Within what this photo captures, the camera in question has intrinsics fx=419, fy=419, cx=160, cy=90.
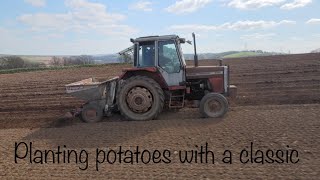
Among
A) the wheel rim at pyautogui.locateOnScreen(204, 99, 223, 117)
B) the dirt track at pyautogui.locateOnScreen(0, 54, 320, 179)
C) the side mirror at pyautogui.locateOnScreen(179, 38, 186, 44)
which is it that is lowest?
the dirt track at pyautogui.locateOnScreen(0, 54, 320, 179)

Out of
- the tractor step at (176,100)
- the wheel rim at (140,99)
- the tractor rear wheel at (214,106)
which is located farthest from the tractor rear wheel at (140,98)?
the tractor rear wheel at (214,106)

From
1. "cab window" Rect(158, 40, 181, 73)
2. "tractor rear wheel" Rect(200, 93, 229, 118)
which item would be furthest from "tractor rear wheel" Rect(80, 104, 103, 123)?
"tractor rear wheel" Rect(200, 93, 229, 118)

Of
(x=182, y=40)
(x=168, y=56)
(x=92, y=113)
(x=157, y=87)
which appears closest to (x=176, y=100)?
(x=157, y=87)

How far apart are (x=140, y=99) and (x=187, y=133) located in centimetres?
224

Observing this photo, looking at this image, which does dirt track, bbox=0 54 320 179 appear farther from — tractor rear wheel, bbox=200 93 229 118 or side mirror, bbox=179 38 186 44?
side mirror, bbox=179 38 186 44

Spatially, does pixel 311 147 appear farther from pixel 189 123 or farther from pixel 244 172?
pixel 189 123

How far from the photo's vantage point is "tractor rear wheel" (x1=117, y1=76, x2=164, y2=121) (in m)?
10.6

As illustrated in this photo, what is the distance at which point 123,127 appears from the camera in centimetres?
1003

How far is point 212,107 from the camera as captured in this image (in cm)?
1055

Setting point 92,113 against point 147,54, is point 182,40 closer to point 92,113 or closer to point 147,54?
point 147,54

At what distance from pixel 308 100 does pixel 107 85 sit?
621 centimetres

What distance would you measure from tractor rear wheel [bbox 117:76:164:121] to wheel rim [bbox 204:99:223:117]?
114cm

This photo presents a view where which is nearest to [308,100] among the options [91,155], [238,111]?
[238,111]

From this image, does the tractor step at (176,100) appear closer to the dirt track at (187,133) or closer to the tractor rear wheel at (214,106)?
the dirt track at (187,133)
